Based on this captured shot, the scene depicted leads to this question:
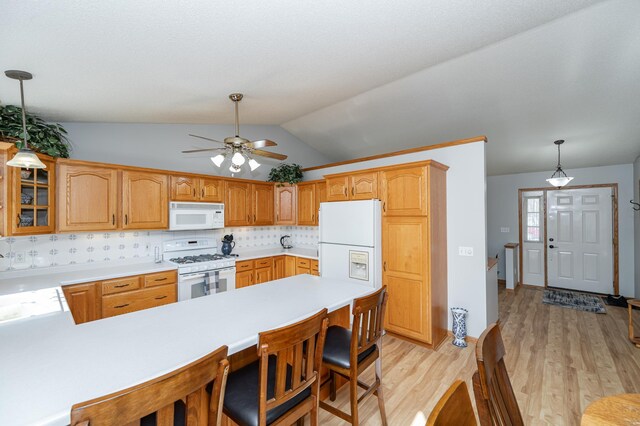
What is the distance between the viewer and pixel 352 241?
3.54m

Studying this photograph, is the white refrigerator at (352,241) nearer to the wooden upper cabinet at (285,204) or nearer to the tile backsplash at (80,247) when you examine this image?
the wooden upper cabinet at (285,204)

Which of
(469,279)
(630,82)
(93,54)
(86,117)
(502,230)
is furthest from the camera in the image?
(502,230)

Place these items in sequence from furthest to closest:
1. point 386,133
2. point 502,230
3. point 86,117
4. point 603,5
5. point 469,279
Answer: point 502,230 → point 386,133 → point 469,279 → point 86,117 → point 603,5

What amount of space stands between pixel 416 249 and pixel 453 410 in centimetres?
251

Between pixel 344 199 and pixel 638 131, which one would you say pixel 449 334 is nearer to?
pixel 344 199

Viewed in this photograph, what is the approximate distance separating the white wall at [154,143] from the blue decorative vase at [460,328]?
3.82m

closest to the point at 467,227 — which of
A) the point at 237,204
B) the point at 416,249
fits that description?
the point at 416,249

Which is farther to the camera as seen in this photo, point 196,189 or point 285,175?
point 285,175

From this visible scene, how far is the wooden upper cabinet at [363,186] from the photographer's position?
3545 mm

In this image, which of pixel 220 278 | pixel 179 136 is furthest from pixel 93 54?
pixel 220 278

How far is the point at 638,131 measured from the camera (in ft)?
12.4

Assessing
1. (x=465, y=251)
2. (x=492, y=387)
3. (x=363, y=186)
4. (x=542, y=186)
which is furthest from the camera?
(x=542, y=186)

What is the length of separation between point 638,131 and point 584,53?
Result: 7.61 ft

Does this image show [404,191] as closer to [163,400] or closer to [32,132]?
[163,400]
